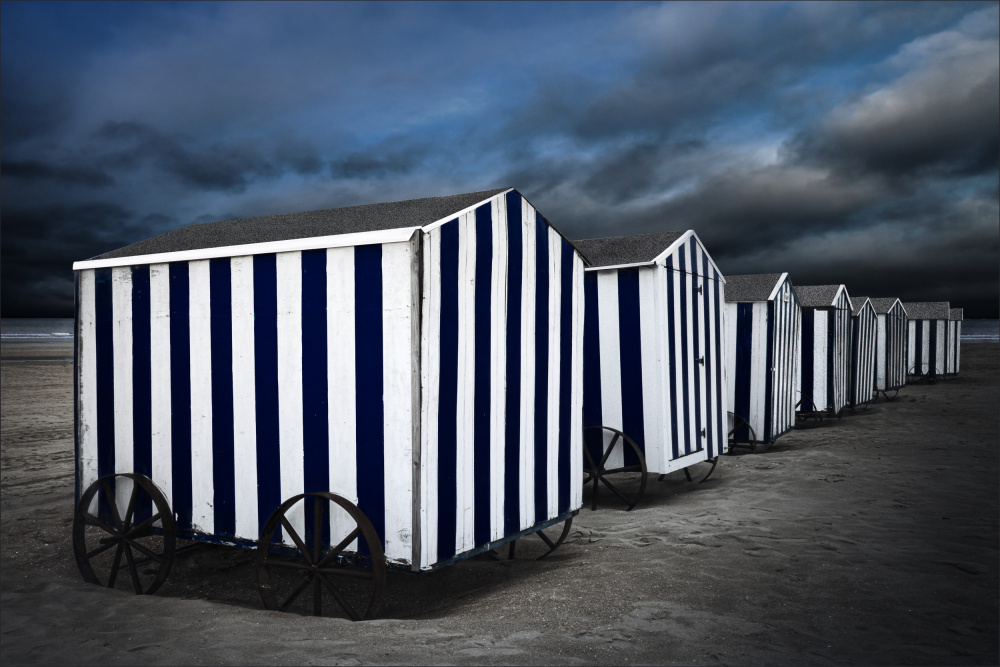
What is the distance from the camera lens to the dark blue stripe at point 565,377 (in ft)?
19.6

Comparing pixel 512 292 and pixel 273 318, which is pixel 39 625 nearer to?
pixel 273 318

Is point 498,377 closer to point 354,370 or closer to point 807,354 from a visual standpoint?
point 354,370

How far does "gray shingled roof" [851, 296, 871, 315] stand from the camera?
712 inches

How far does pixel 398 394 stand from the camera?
14.5ft

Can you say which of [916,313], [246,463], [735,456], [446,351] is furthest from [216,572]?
[916,313]

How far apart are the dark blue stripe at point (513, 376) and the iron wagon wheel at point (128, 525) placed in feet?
8.60

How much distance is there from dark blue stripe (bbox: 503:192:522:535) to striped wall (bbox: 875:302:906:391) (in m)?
18.7

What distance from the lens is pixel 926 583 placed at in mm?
4887

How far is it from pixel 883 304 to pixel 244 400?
23.2m

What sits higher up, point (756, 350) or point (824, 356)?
point (756, 350)

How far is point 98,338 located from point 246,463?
1994 millimetres

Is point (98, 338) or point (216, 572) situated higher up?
point (98, 338)

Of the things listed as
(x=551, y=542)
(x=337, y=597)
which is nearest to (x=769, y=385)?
(x=551, y=542)

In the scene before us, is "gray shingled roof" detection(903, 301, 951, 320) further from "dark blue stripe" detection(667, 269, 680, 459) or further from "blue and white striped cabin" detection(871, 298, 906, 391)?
"dark blue stripe" detection(667, 269, 680, 459)
